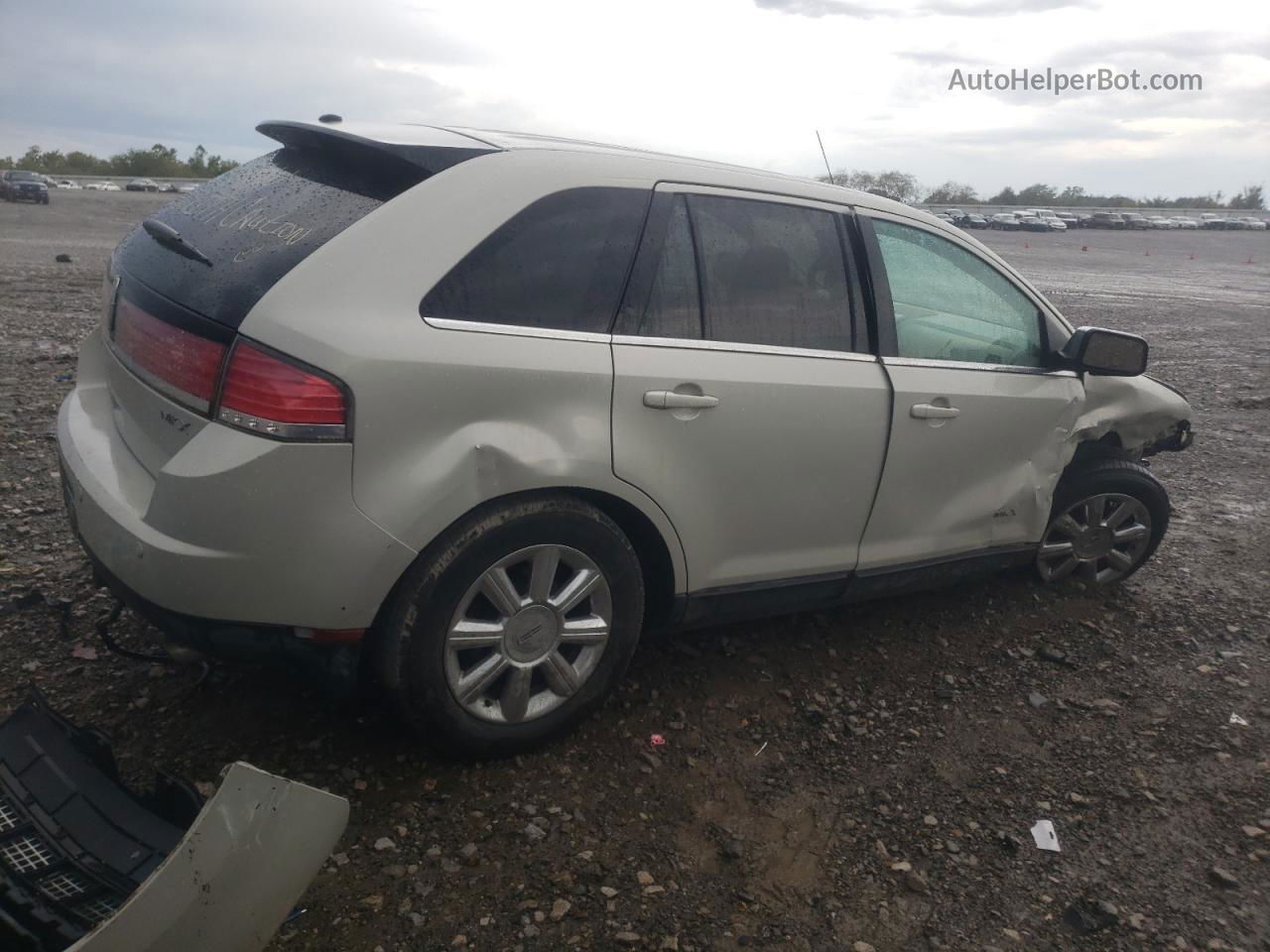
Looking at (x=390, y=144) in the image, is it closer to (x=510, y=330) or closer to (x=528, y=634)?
(x=510, y=330)

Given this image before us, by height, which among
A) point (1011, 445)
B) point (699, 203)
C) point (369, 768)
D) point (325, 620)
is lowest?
point (369, 768)

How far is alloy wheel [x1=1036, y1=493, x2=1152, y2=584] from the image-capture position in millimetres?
4699

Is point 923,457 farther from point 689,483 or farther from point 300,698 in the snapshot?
point 300,698

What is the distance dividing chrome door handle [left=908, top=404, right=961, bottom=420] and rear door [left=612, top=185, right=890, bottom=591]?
6.2 inches

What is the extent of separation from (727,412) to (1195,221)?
271 feet

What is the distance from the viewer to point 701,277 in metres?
3.19

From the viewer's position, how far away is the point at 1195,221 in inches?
2879

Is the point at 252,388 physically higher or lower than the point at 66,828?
higher

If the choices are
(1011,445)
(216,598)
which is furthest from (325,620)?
(1011,445)

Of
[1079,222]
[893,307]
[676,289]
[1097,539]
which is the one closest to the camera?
[676,289]

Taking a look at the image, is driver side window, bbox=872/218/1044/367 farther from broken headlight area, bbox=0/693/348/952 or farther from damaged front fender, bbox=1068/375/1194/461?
broken headlight area, bbox=0/693/348/952

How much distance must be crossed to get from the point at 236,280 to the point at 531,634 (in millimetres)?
1252

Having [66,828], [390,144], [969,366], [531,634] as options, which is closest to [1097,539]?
[969,366]

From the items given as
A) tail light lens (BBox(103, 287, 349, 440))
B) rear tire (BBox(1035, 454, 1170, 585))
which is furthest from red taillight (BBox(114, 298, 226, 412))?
rear tire (BBox(1035, 454, 1170, 585))
